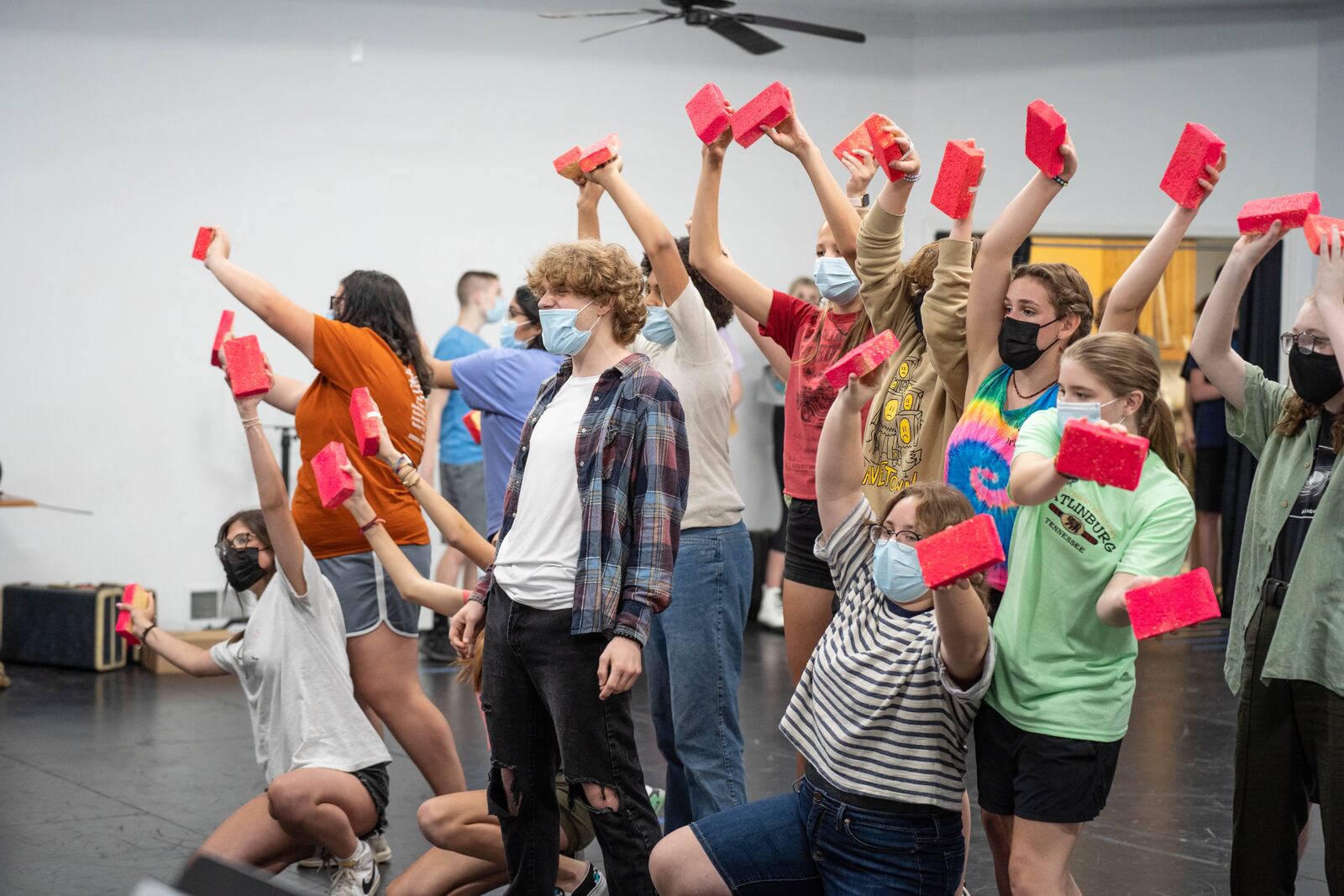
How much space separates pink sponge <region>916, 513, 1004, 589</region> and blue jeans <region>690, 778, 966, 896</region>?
17.8 inches

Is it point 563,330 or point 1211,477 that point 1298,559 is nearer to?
point 563,330

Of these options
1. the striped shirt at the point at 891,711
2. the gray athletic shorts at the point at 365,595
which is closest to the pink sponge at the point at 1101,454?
the striped shirt at the point at 891,711

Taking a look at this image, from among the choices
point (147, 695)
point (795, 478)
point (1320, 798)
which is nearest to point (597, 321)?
point (795, 478)

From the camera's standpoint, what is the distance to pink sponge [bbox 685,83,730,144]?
9.25ft

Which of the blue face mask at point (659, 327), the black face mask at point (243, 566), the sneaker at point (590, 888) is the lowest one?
the sneaker at point (590, 888)

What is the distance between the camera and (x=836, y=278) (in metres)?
2.90

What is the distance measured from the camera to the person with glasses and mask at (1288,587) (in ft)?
7.39

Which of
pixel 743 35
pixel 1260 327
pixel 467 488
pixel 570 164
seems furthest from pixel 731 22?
pixel 1260 327

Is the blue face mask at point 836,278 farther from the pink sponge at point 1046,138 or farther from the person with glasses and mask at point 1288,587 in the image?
the person with glasses and mask at point 1288,587

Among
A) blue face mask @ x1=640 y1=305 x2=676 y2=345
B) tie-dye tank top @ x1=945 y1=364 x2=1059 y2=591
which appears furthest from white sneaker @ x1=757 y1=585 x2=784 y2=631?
tie-dye tank top @ x1=945 y1=364 x2=1059 y2=591

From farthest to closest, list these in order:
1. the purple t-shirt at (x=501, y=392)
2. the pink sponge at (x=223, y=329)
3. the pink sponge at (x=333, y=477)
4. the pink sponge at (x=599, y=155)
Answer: the purple t-shirt at (x=501, y=392)
the pink sponge at (x=223, y=329)
the pink sponge at (x=599, y=155)
the pink sponge at (x=333, y=477)

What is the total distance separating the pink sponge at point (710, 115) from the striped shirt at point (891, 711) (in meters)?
1.12

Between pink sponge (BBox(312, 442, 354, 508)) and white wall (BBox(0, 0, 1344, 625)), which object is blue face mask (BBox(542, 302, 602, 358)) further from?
white wall (BBox(0, 0, 1344, 625))

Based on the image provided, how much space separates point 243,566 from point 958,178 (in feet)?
5.96
